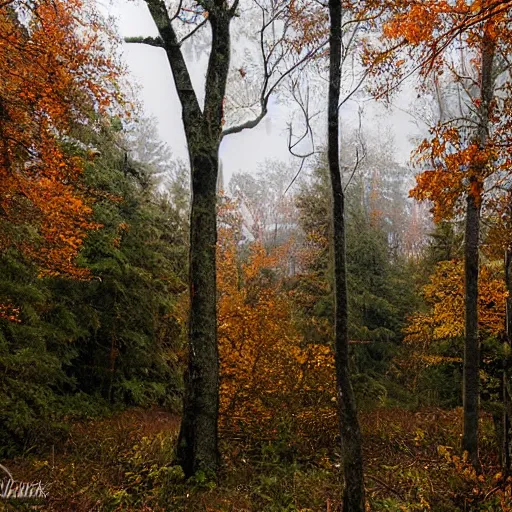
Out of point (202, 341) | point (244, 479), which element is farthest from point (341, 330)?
point (244, 479)

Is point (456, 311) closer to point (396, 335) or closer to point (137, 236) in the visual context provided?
point (396, 335)

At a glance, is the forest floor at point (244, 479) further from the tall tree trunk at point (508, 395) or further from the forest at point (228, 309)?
the tall tree trunk at point (508, 395)

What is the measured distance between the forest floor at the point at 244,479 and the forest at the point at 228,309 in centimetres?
4

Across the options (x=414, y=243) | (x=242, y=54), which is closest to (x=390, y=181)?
(x=414, y=243)

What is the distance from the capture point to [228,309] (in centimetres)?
864

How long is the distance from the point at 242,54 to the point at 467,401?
9.57 metres

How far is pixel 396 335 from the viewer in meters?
13.8

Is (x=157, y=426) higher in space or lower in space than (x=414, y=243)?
lower

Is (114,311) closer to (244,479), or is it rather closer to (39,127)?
(39,127)

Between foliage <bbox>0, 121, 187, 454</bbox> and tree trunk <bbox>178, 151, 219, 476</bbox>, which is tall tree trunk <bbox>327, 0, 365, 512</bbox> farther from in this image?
foliage <bbox>0, 121, 187, 454</bbox>

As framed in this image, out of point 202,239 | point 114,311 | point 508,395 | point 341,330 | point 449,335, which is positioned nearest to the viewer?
point 341,330

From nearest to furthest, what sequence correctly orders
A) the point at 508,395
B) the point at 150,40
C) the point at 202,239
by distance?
1. the point at 202,239
2. the point at 150,40
3. the point at 508,395

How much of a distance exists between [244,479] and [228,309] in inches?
146

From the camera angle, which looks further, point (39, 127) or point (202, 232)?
point (39, 127)
